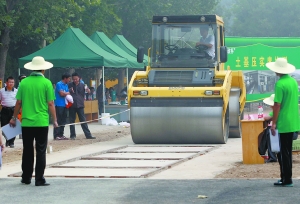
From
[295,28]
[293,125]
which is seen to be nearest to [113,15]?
[293,125]

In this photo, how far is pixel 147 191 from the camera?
10758 mm

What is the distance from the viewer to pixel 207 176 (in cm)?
1264

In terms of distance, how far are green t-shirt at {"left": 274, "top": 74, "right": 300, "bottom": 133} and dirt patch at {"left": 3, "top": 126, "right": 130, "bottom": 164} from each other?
21.4 feet

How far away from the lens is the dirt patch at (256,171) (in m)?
12.5

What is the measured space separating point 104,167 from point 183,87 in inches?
210

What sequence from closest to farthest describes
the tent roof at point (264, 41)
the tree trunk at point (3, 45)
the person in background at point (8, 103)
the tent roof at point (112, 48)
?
1. the person in background at point (8, 103)
2. the tree trunk at point (3, 45)
3. the tent roof at point (112, 48)
4. the tent roof at point (264, 41)

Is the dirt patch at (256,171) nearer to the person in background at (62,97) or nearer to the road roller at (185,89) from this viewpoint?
the road roller at (185,89)

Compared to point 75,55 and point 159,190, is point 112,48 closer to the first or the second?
point 75,55

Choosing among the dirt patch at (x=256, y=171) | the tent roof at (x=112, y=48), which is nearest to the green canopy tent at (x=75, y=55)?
the tent roof at (x=112, y=48)

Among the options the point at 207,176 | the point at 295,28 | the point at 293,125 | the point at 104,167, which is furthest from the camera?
the point at 295,28

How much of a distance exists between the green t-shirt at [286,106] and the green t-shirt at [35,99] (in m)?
3.25

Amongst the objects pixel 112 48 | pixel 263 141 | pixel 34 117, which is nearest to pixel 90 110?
pixel 112 48

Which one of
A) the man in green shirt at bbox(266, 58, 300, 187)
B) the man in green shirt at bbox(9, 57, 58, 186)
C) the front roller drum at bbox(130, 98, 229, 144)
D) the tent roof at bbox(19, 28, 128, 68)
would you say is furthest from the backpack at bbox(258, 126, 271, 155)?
the tent roof at bbox(19, 28, 128, 68)

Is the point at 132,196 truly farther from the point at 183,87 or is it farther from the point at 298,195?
the point at 183,87
